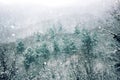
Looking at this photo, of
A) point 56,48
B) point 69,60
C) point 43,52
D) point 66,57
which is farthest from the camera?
point 56,48

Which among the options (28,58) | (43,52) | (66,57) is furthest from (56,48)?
(28,58)

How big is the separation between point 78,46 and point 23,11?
59.8 metres

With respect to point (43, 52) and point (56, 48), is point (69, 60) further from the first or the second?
point (43, 52)

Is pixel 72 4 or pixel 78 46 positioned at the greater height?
pixel 72 4

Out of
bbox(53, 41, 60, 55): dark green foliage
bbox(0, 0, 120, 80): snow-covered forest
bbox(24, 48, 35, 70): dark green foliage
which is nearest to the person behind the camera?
bbox(0, 0, 120, 80): snow-covered forest

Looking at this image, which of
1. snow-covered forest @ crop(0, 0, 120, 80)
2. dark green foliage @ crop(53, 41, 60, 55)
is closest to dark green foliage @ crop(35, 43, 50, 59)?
snow-covered forest @ crop(0, 0, 120, 80)

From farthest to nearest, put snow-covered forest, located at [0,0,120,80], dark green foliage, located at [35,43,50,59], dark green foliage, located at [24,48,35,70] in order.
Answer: dark green foliage, located at [35,43,50,59]
dark green foliage, located at [24,48,35,70]
snow-covered forest, located at [0,0,120,80]

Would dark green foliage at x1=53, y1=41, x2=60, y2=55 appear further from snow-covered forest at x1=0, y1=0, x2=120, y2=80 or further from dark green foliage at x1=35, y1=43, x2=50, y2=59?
dark green foliage at x1=35, y1=43, x2=50, y2=59

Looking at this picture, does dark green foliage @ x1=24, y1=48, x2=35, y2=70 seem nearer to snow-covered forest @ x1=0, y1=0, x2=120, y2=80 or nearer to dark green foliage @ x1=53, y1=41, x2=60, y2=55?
snow-covered forest @ x1=0, y1=0, x2=120, y2=80

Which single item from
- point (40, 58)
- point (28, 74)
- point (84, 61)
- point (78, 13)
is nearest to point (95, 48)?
point (84, 61)

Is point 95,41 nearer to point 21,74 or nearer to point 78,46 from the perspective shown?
point 78,46

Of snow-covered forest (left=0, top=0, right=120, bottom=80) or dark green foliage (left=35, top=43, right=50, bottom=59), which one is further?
dark green foliage (left=35, top=43, right=50, bottom=59)

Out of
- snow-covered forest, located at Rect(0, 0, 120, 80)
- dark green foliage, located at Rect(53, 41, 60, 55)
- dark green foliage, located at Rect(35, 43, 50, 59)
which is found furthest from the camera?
dark green foliage, located at Rect(53, 41, 60, 55)

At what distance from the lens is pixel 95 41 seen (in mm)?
48281
